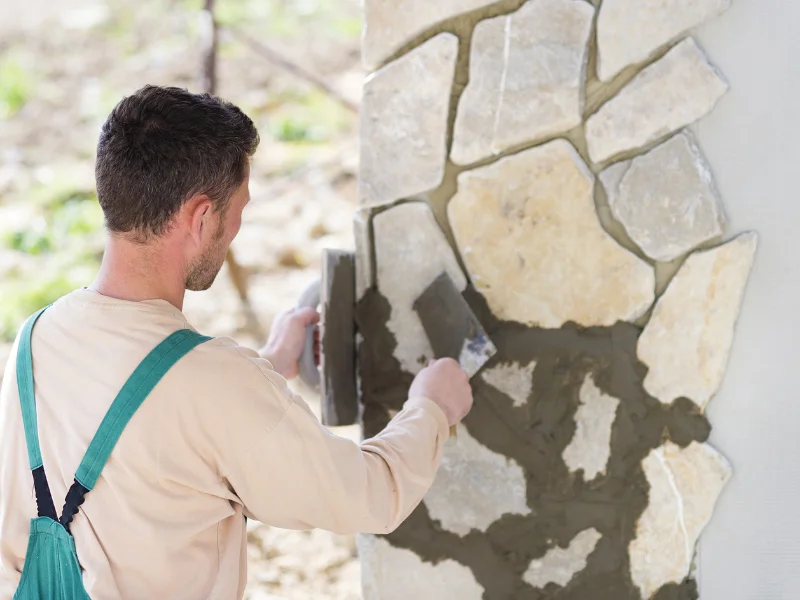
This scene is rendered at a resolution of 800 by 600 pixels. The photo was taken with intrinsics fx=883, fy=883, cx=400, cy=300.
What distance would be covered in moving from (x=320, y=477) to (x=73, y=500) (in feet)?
1.28

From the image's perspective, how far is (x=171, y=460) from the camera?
4.58ft

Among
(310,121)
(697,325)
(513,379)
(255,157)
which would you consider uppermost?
(310,121)

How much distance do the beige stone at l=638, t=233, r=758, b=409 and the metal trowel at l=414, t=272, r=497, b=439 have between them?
0.36m

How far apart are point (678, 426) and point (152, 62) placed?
639 cm

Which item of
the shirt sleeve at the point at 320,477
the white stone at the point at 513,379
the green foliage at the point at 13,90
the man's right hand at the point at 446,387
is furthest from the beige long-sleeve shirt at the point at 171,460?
the green foliage at the point at 13,90

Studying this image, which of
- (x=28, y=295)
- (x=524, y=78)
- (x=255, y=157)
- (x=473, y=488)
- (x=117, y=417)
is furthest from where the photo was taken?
(x=255, y=157)

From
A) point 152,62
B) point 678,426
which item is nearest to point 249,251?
point 152,62

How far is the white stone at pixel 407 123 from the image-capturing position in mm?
1924

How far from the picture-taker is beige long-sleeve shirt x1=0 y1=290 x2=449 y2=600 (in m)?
1.39

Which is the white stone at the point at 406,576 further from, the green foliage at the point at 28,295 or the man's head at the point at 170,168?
the green foliage at the point at 28,295

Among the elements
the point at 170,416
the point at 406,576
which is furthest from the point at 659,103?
the point at 406,576

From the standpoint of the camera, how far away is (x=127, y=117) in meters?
1.45

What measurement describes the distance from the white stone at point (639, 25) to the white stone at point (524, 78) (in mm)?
37

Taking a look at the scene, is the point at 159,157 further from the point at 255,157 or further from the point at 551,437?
the point at 255,157
